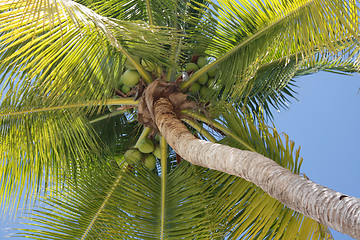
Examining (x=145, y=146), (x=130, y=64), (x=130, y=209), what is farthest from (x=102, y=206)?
(x=130, y=64)

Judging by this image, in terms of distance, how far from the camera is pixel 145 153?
417cm

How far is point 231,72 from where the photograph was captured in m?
3.77

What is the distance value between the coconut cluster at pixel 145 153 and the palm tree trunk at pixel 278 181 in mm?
779

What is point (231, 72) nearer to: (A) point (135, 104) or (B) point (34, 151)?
(A) point (135, 104)

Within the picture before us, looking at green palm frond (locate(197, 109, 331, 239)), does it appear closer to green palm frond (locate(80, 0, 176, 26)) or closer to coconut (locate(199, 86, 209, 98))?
coconut (locate(199, 86, 209, 98))

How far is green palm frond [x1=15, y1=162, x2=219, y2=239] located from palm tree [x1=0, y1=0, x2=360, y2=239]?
0.01 m

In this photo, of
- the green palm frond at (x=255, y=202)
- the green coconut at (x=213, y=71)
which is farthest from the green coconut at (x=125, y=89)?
the green palm frond at (x=255, y=202)

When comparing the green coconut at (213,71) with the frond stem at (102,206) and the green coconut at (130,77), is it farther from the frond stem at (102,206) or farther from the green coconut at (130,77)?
the frond stem at (102,206)

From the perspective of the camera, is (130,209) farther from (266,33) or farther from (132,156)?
(266,33)

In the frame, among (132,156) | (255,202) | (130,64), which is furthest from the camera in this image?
(132,156)

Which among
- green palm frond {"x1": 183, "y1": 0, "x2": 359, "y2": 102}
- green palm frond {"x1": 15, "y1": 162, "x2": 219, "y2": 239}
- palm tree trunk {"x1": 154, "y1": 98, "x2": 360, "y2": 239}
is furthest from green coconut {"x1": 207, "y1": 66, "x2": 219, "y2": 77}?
palm tree trunk {"x1": 154, "y1": 98, "x2": 360, "y2": 239}

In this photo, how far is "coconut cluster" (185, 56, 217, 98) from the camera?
4109mm

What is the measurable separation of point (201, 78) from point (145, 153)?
85 cm

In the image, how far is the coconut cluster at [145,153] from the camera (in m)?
3.99
